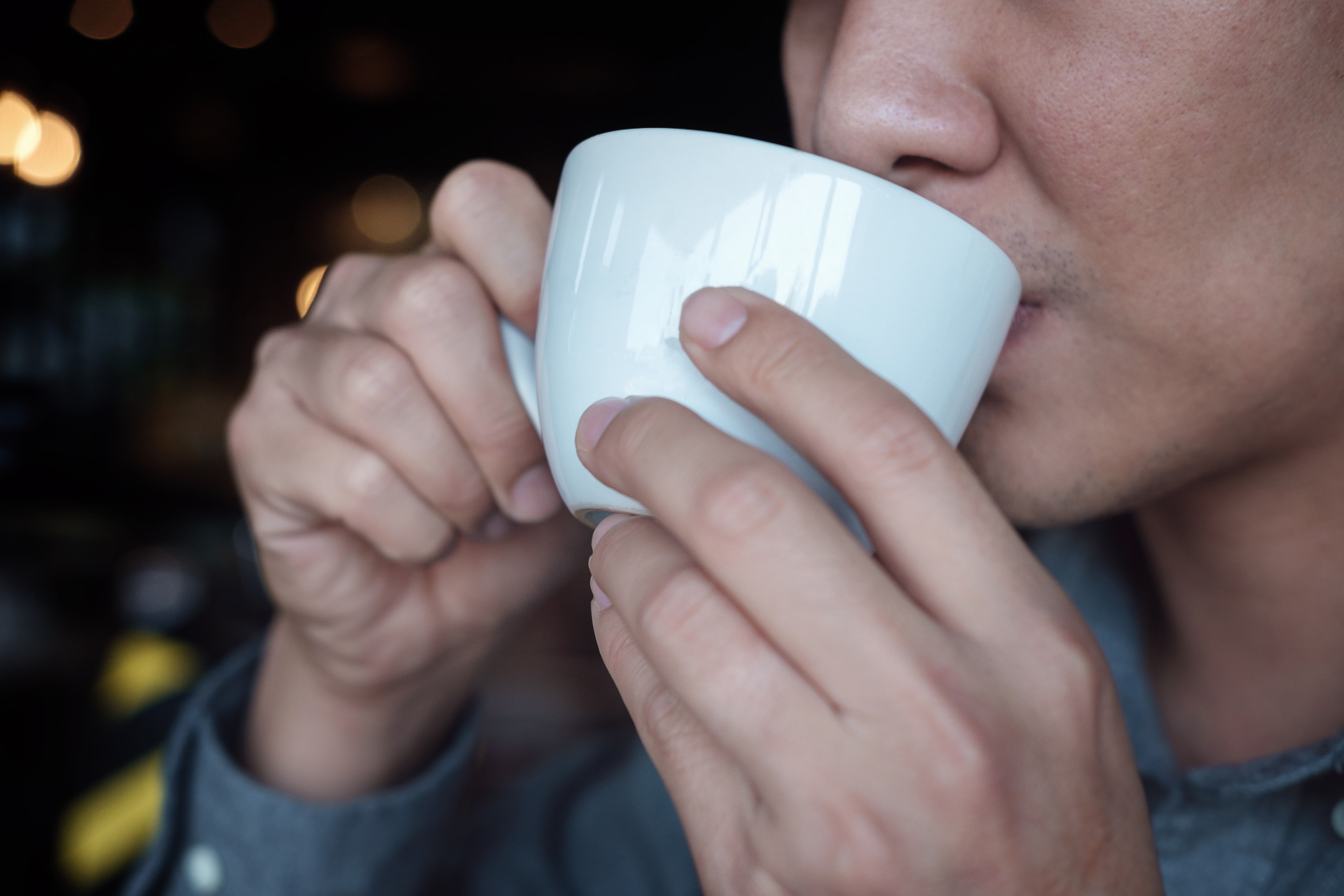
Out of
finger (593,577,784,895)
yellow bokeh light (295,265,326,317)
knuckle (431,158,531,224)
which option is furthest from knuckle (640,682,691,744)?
yellow bokeh light (295,265,326,317)

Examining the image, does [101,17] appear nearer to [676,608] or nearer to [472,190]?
[472,190]

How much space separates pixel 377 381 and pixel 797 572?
0.49 m

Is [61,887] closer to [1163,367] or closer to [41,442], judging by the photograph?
[1163,367]

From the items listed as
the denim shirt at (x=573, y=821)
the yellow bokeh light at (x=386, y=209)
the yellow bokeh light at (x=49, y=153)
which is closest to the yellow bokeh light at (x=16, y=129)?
the yellow bokeh light at (x=49, y=153)

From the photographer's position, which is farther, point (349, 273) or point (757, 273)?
point (349, 273)

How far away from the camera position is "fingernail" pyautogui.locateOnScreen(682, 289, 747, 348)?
484 mm

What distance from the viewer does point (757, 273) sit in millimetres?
502

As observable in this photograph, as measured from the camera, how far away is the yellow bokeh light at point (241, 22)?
400cm

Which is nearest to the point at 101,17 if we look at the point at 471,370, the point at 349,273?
the point at 349,273

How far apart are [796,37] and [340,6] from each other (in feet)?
13.0

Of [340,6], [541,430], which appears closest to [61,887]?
[541,430]

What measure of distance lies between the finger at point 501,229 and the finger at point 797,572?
0.37m

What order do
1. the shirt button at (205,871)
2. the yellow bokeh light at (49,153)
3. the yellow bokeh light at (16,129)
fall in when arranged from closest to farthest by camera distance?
the shirt button at (205,871)
the yellow bokeh light at (16,129)
the yellow bokeh light at (49,153)

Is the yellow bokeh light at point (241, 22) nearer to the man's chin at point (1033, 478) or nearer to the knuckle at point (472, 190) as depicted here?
the knuckle at point (472, 190)
